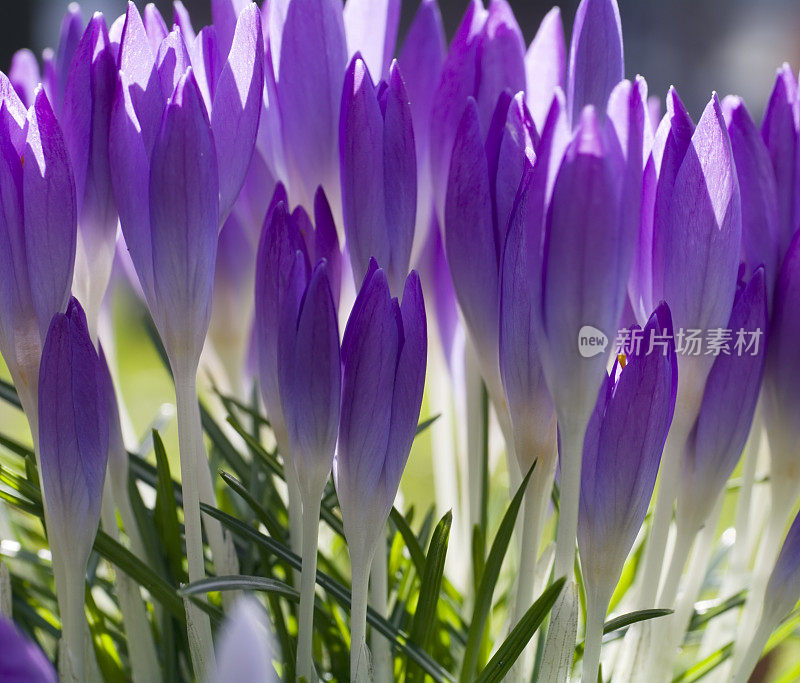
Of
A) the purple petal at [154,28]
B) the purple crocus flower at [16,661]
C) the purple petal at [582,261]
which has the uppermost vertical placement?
the purple petal at [154,28]

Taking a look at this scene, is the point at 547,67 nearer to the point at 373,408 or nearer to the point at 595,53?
the point at 595,53

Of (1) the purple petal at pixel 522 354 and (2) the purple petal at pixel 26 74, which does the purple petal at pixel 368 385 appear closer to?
(1) the purple petal at pixel 522 354

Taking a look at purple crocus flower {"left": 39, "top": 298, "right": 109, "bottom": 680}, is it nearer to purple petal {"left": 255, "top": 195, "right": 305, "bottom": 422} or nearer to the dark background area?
purple petal {"left": 255, "top": 195, "right": 305, "bottom": 422}

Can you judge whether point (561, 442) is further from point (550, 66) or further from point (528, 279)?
point (550, 66)

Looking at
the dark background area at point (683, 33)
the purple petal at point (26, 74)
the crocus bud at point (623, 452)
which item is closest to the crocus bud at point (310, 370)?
the crocus bud at point (623, 452)

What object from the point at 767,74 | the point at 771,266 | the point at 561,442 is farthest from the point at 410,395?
the point at 767,74

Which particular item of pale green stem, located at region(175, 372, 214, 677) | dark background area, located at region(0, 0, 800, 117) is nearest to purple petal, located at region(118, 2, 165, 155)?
pale green stem, located at region(175, 372, 214, 677)
